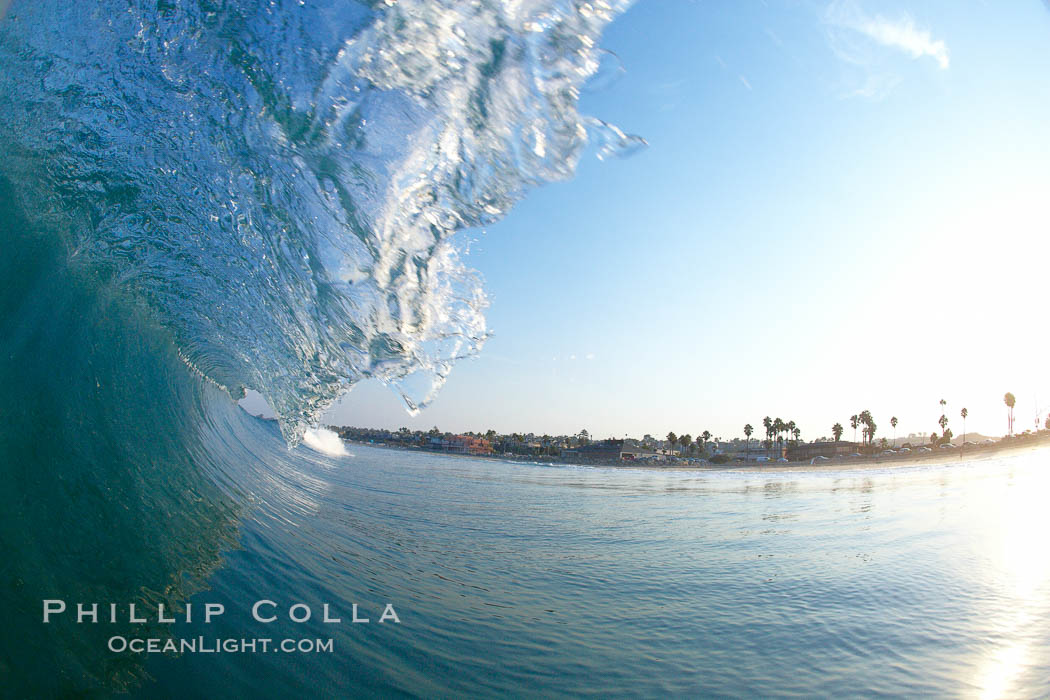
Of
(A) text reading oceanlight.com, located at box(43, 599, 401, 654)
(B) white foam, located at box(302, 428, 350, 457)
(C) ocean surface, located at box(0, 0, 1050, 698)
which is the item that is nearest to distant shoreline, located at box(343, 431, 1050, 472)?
(B) white foam, located at box(302, 428, 350, 457)

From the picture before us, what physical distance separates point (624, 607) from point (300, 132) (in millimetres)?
5512

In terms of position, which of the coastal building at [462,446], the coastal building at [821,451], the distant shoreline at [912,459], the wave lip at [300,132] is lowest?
the coastal building at [462,446]

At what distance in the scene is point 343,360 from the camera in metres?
8.05

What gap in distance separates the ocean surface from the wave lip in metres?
0.03

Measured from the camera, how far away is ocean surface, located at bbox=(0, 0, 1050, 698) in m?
3.34

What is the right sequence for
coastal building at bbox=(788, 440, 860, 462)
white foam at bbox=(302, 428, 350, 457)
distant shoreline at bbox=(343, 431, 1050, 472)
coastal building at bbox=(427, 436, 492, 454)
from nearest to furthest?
white foam at bbox=(302, 428, 350, 457) < distant shoreline at bbox=(343, 431, 1050, 472) < coastal building at bbox=(788, 440, 860, 462) < coastal building at bbox=(427, 436, 492, 454)

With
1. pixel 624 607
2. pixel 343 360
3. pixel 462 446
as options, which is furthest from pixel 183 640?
pixel 462 446

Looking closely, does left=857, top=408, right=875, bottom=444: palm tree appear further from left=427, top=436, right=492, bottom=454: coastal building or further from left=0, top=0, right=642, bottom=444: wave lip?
left=0, top=0, right=642, bottom=444: wave lip

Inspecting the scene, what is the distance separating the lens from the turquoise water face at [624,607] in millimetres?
3170

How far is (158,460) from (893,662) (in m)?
8.17

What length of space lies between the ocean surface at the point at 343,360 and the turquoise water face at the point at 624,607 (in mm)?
39

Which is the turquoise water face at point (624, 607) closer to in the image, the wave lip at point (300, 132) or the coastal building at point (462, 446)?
the wave lip at point (300, 132)

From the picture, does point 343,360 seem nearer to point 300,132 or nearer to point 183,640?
point 300,132

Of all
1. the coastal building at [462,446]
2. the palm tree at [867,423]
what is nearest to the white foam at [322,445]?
the coastal building at [462,446]
